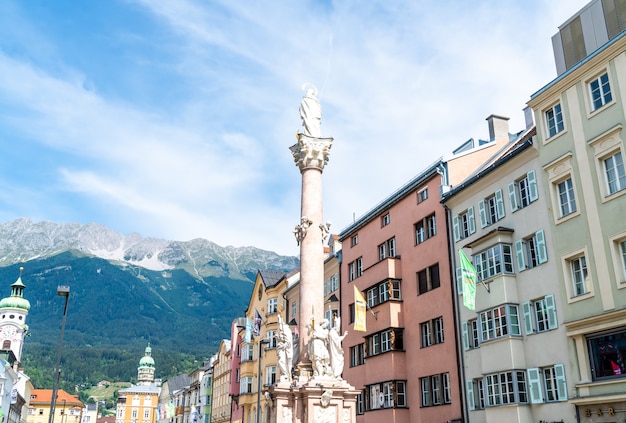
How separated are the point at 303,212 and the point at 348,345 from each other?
19.8 m

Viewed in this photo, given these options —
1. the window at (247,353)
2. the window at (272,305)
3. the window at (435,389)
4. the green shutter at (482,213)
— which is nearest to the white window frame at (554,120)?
the green shutter at (482,213)

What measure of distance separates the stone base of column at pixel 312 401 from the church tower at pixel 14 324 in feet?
386

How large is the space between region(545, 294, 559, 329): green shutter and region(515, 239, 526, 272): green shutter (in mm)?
2272

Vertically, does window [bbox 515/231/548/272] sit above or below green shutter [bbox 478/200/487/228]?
below

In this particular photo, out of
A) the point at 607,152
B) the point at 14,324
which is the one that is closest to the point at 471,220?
the point at 607,152

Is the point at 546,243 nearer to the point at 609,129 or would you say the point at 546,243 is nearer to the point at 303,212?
the point at 609,129

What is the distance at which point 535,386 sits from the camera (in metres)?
28.2

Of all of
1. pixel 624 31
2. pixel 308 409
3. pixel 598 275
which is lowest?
pixel 308 409

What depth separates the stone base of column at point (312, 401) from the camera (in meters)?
23.8

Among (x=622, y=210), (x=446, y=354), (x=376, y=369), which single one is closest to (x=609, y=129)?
(x=622, y=210)

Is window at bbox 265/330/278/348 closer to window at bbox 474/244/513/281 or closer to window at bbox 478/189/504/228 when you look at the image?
window at bbox 478/189/504/228

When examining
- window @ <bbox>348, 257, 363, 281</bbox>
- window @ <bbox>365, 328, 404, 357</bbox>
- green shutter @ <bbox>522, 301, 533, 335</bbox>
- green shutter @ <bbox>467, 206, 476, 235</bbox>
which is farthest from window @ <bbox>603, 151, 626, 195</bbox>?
A: window @ <bbox>348, 257, 363, 281</bbox>

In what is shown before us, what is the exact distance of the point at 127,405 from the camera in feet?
636

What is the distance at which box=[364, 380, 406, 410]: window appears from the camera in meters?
38.0
